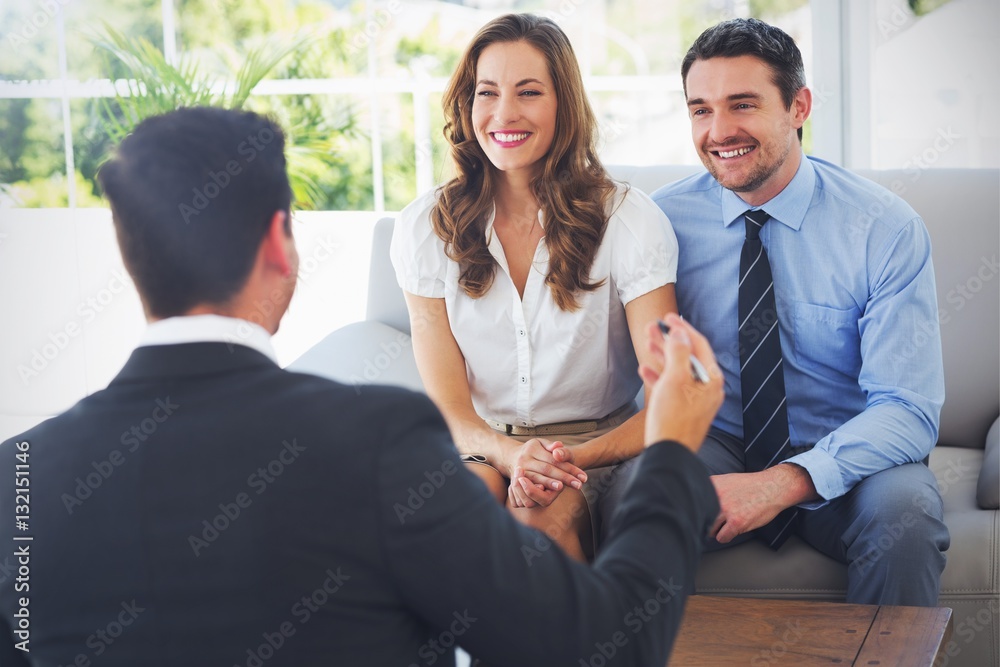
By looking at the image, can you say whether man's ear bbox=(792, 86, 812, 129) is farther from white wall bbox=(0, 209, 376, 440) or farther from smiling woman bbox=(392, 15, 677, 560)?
white wall bbox=(0, 209, 376, 440)

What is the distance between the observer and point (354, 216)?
10.2 feet

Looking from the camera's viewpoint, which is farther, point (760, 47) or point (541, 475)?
point (760, 47)

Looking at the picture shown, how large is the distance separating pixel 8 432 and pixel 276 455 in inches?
117

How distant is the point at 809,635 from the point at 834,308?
2.56ft

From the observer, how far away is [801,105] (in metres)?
1.97

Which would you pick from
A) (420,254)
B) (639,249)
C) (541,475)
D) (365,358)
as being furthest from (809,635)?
(365,358)

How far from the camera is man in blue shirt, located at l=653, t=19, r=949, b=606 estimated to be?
1709 millimetres

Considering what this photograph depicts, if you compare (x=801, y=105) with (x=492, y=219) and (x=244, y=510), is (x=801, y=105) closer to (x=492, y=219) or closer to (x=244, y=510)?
(x=492, y=219)

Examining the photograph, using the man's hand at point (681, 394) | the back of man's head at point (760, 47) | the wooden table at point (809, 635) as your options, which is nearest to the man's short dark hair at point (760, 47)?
the back of man's head at point (760, 47)

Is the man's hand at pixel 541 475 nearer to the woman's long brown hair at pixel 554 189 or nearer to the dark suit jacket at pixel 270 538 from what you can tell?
the woman's long brown hair at pixel 554 189

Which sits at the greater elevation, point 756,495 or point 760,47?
point 760,47

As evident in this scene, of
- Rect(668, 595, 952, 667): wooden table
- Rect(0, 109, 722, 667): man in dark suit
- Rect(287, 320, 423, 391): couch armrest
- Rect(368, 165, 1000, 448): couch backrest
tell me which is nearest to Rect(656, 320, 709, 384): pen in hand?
Rect(0, 109, 722, 667): man in dark suit

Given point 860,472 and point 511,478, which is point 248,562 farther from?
point 860,472

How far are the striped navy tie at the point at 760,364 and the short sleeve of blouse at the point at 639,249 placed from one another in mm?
145
